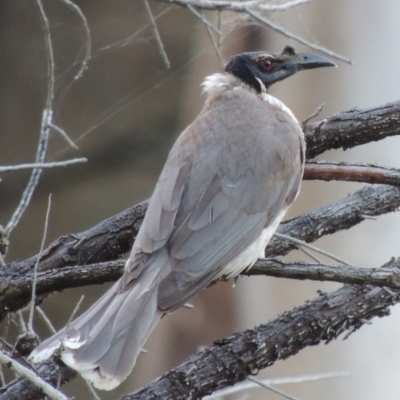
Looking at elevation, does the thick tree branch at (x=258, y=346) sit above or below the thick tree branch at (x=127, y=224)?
below

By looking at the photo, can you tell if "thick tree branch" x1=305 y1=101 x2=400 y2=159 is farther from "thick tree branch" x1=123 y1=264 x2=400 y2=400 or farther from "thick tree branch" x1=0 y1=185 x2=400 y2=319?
"thick tree branch" x1=123 y1=264 x2=400 y2=400

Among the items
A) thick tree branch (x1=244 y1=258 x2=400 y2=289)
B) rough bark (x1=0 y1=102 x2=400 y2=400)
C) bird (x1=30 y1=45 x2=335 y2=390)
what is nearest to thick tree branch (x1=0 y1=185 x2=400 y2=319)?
rough bark (x1=0 y1=102 x2=400 y2=400)

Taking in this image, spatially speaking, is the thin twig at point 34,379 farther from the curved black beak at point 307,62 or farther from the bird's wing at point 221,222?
the curved black beak at point 307,62

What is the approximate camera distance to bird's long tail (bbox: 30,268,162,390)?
2.53 metres

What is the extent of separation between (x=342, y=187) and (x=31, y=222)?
2.67 m

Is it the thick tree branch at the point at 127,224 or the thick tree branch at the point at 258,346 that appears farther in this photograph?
the thick tree branch at the point at 127,224

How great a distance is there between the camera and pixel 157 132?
7.13m

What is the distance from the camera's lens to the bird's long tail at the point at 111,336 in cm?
253

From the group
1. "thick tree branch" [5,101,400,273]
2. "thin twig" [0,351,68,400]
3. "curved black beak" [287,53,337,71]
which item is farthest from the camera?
"curved black beak" [287,53,337,71]

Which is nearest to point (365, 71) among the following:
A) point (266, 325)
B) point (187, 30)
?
point (187, 30)

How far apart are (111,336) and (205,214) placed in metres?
0.67

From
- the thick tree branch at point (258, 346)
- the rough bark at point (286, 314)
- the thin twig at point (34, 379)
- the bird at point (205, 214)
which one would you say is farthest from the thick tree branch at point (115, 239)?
the thin twig at point (34, 379)

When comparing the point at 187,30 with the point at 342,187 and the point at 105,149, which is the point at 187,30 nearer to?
the point at 105,149

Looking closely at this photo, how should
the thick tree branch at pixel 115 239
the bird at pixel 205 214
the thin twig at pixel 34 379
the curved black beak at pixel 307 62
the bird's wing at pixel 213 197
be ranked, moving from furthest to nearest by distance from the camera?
the curved black beak at pixel 307 62 → the bird's wing at pixel 213 197 → the thick tree branch at pixel 115 239 → the bird at pixel 205 214 → the thin twig at pixel 34 379
